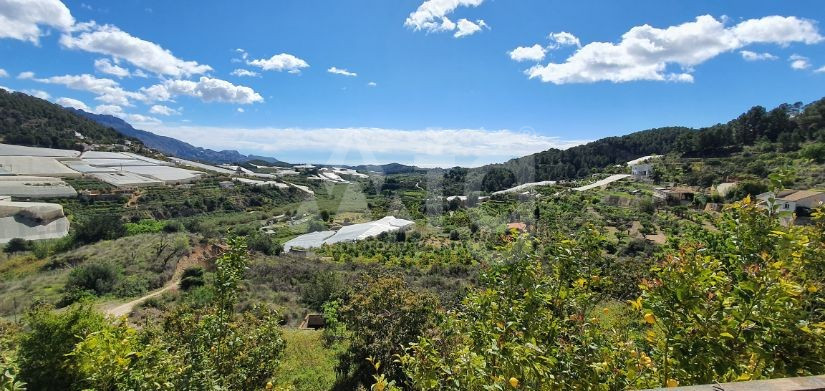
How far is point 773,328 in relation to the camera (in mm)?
1727

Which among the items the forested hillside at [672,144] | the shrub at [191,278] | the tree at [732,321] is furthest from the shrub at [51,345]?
the forested hillside at [672,144]

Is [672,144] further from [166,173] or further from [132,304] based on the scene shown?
[166,173]

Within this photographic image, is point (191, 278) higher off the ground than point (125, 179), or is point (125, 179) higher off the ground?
point (125, 179)

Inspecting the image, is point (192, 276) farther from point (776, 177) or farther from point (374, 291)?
point (776, 177)

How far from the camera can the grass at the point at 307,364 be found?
8295 mm

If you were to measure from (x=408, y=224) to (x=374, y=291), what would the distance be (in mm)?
34730

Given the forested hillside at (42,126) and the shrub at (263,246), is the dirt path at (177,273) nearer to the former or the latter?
the shrub at (263,246)

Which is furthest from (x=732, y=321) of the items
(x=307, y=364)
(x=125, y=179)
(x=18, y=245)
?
(x=125, y=179)

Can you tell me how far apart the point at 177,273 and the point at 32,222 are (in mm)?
25137

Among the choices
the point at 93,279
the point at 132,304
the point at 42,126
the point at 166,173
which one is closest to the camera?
the point at 132,304

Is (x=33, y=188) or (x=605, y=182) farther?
(x=605, y=182)

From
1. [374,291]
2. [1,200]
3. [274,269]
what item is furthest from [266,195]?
[374,291]

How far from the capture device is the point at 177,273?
66.8ft

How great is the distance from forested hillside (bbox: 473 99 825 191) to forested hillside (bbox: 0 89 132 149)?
76.1 meters
